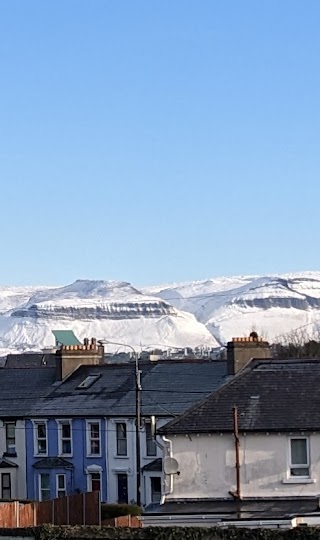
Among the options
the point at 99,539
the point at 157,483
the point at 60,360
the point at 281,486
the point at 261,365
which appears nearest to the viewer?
the point at 99,539

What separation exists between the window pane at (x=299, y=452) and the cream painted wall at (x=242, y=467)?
0.16 m

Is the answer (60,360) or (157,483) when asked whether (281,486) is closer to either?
Result: (157,483)

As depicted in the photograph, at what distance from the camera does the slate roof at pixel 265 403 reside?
37375 mm

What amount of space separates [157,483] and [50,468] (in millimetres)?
5673

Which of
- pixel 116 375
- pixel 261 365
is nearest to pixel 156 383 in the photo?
pixel 116 375

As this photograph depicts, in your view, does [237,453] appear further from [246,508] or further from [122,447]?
[122,447]

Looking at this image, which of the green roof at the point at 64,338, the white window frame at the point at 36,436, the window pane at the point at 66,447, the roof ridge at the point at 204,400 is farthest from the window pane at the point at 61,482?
the green roof at the point at 64,338

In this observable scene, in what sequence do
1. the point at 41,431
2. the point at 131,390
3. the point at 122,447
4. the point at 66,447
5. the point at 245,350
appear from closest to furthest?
the point at 245,350 → the point at 122,447 → the point at 66,447 → the point at 131,390 → the point at 41,431

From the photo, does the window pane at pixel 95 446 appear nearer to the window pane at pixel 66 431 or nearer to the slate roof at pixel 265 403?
the window pane at pixel 66 431

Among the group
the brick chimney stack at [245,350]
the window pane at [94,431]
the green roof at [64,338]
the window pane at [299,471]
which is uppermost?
the green roof at [64,338]

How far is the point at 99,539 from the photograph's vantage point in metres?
25.5

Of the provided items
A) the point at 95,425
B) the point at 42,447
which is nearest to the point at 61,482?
the point at 42,447

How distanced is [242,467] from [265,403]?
2.33m

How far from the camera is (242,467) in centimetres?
3688
